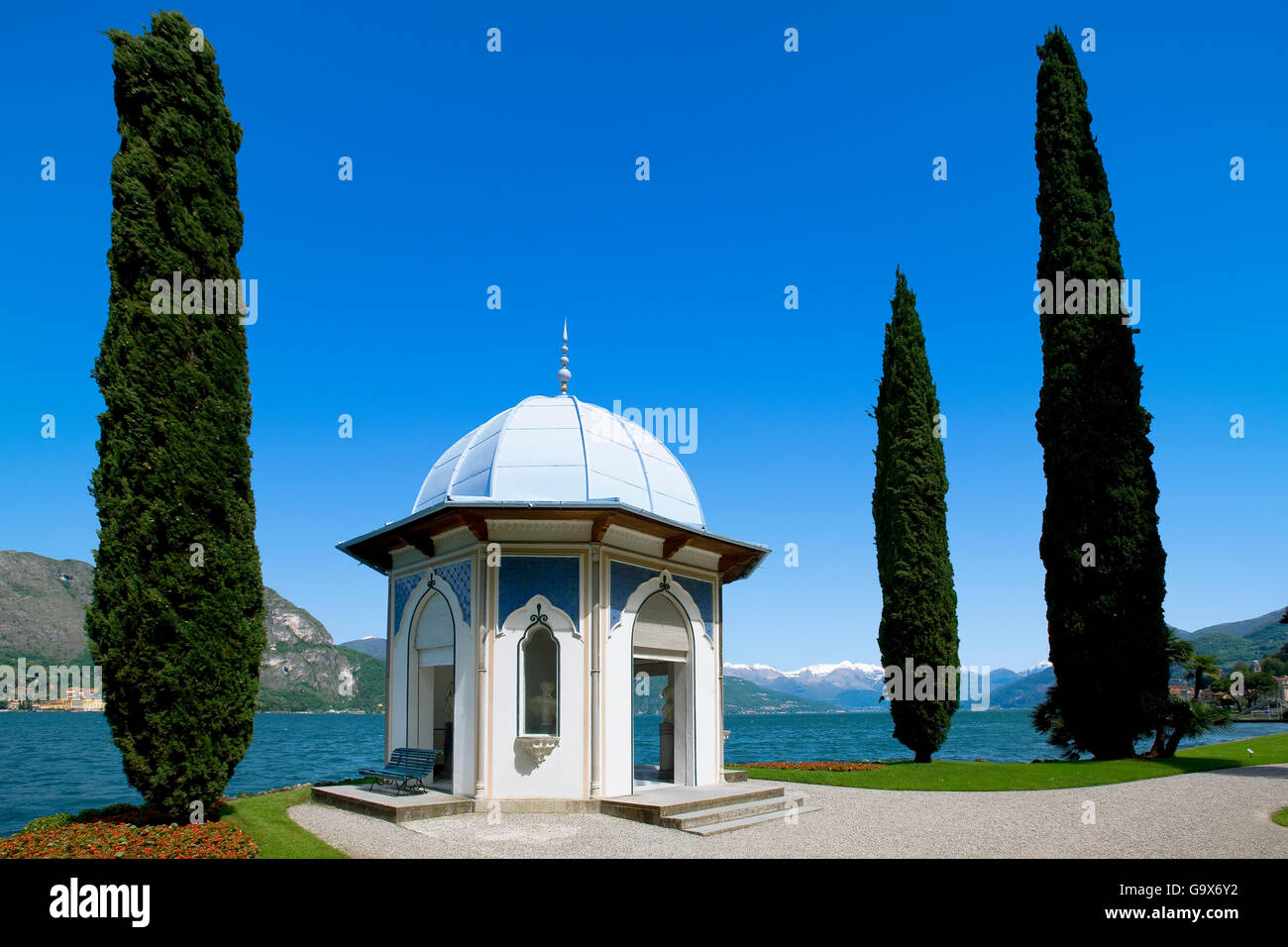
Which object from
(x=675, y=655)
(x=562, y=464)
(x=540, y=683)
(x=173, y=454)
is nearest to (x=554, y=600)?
(x=562, y=464)

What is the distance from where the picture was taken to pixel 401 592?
15.1 m

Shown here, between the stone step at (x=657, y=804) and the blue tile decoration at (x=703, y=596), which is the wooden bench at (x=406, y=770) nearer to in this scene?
the stone step at (x=657, y=804)

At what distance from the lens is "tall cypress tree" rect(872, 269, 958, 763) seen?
72.1 ft

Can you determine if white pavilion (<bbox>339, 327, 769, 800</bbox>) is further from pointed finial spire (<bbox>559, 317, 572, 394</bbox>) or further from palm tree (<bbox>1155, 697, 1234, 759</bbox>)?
palm tree (<bbox>1155, 697, 1234, 759</bbox>)

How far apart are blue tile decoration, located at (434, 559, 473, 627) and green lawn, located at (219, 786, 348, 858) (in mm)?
3752

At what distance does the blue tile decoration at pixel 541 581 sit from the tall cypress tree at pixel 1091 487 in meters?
13.6

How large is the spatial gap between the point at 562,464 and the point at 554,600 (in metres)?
2.34

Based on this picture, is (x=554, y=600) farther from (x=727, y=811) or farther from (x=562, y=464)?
(x=727, y=811)

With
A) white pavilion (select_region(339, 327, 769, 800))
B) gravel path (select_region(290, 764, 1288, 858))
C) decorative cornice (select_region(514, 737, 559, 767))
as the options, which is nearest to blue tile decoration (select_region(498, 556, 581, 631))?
white pavilion (select_region(339, 327, 769, 800))

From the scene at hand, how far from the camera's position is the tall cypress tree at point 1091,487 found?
19.8m

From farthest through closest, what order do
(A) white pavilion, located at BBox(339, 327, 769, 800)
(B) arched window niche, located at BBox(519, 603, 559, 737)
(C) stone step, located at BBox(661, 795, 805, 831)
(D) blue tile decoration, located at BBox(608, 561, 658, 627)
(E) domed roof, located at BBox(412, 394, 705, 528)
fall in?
(E) domed roof, located at BBox(412, 394, 705, 528), (B) arched window niche, located at BBox(519, 603, 559, 737), (D) blue tile decoration, located at BBox(608, 561, 658, 627), (A) white pavilion, located at BBox(339, 327, 769, 800), (C) stone step, located at BBox(661, 795, 805, 831)

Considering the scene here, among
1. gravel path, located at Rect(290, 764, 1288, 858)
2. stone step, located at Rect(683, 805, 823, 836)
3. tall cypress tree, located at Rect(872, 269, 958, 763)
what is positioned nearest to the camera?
gravel path, located at Rect(290, 764, 1288, 858)

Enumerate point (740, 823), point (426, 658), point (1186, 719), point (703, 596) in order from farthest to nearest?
point (1186, 719), point (703, 596), point (426, 658), point (740, 823)
